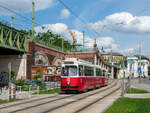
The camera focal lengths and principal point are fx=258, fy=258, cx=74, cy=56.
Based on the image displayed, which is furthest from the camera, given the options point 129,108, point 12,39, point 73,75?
point 12,39

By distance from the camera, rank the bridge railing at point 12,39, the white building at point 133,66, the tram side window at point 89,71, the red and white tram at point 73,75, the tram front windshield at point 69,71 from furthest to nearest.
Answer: the bridge railing at point 12,39, the tram side window at point 89,71, the tram front windshield at point 69,71, the red and white tram at point 73,75, the white building at point 133,66

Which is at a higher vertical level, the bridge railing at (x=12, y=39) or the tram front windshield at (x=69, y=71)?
the bridge railing at (x=12, y=39)

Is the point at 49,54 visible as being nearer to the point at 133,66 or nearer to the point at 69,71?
the point at 133,66

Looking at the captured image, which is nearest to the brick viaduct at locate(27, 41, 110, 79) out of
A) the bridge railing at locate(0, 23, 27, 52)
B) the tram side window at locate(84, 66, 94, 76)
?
the bridge railing at locate(0, 23, 27, 52)

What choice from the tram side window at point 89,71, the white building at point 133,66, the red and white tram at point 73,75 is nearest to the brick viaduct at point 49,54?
the white building at point 133,66

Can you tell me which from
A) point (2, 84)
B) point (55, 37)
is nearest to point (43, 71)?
point (2, 84)

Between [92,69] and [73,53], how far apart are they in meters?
27.2

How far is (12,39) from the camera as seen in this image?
32875 mm

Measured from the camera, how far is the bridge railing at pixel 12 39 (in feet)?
96.1

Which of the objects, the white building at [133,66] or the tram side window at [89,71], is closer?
the white building at [133,66]

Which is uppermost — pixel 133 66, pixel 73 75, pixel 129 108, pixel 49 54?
pixel 49 54

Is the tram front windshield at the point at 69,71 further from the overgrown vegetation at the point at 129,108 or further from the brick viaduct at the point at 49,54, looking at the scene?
the brick viaduct at the point at 49,54

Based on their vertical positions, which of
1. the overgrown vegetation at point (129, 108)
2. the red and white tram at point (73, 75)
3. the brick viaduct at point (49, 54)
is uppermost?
the brick viaduct at point (49, 54)

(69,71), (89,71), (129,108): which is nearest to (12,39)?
(89,71)
